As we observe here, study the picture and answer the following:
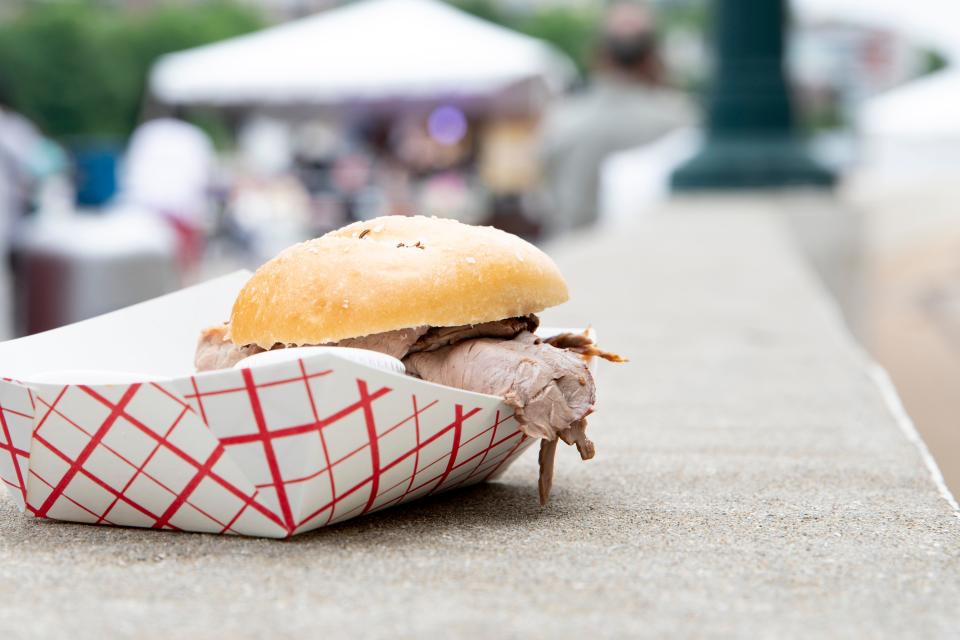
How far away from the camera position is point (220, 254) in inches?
578

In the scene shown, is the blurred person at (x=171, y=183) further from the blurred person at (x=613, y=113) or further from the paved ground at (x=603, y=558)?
the paved ground at (x=603, y=558)

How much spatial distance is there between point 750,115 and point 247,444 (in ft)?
27.4

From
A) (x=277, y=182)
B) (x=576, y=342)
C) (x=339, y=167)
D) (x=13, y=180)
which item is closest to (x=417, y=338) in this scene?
(x=576, y=342)

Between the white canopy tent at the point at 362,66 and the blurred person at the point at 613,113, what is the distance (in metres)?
5.67

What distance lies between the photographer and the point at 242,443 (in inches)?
60.1

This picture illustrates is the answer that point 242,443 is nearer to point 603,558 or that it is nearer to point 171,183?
point 603,558

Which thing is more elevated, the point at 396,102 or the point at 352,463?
the point at 352,463

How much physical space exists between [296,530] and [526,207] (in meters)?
12.1

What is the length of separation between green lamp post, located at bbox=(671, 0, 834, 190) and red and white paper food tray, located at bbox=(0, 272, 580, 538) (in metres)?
7.76

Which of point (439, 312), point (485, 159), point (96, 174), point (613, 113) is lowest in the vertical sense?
point (485, 159)

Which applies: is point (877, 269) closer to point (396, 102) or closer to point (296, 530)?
point (296, 530)

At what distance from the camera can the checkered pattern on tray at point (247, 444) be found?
150 centimetres

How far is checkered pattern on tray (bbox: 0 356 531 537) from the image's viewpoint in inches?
59.0

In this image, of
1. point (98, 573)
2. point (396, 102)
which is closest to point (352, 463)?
point (98, 573)
